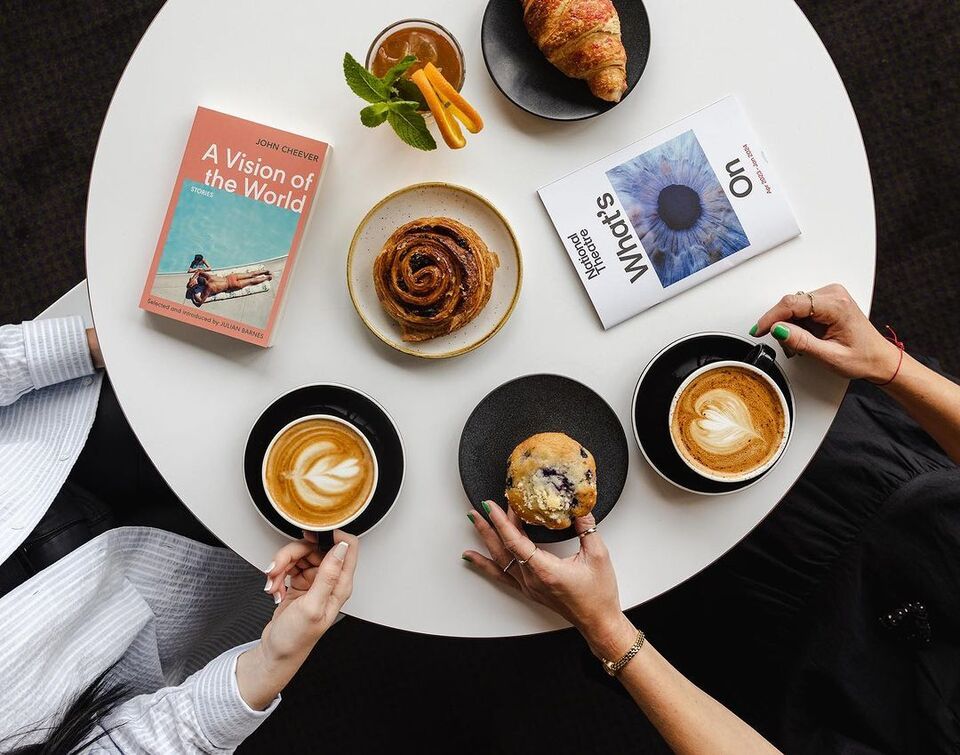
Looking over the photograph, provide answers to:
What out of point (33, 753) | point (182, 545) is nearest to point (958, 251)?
point (182, 545)

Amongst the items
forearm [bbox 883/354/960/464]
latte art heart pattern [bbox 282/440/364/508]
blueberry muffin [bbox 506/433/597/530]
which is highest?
latte art heart pattern [bbox 282/440/364/508]

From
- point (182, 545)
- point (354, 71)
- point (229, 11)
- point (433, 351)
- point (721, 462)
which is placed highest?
point (229, 11)

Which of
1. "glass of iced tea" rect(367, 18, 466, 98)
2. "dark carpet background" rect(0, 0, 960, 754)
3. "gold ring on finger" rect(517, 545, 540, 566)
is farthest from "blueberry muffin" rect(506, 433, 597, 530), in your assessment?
"dark carpet background" rect(0, 0, 960, 754)

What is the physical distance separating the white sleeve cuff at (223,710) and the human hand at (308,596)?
88 millimetres

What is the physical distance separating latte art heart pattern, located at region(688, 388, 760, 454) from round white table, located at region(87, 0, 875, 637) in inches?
5.1

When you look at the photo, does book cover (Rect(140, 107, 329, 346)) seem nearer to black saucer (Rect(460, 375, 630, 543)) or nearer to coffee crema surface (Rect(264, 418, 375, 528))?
coffee crema surface (Rect(264, 418, 375, 528))

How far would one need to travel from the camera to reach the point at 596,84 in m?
1.28

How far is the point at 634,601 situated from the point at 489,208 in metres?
0.75

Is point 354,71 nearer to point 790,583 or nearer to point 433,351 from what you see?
point 433,351

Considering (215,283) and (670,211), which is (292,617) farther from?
(670,211)

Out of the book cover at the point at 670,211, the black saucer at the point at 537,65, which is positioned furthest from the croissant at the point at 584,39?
the book cover at the point at 670,211

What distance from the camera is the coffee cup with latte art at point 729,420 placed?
128 centimetres

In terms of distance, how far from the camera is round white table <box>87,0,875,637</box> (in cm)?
134

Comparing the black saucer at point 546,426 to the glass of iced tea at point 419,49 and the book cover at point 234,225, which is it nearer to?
the book cover at point 234,225
